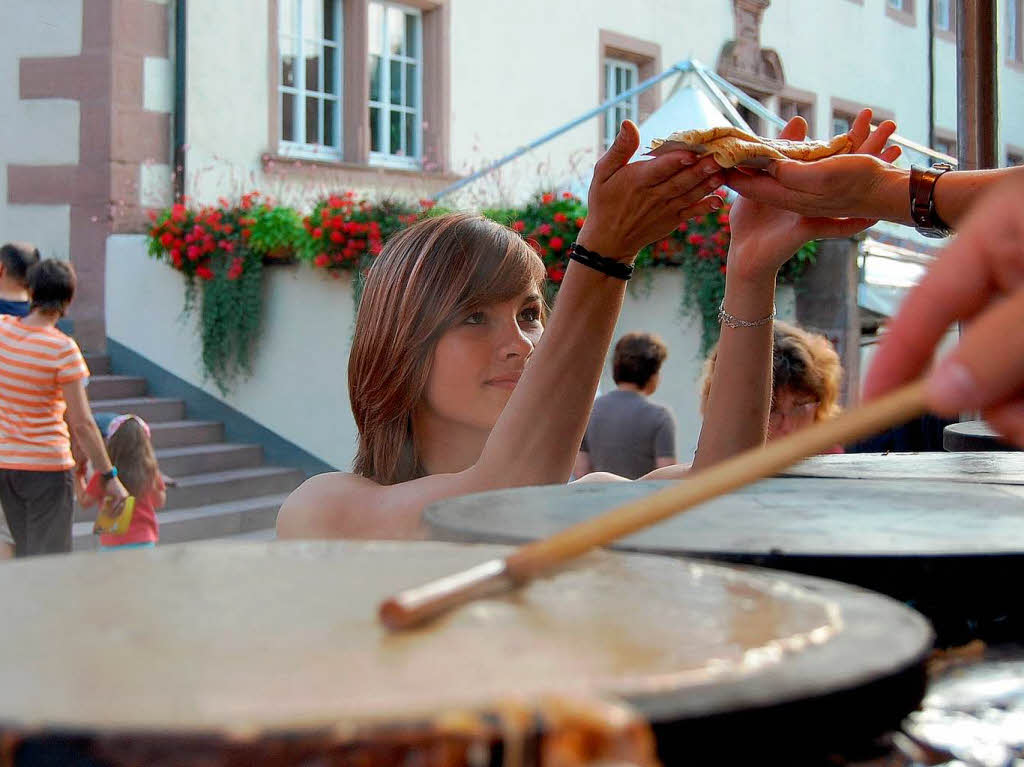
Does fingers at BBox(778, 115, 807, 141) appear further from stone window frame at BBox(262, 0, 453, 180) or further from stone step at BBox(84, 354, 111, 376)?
stone window frame at BBox(262, 0, 453, 180)

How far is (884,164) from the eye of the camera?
6.41 feet

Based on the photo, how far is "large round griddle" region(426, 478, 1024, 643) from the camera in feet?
3.09

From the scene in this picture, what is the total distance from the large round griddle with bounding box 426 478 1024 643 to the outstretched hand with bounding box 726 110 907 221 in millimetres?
568

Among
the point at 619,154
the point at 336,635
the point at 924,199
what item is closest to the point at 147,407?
the point at 619,154

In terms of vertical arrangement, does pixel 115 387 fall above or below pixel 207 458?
above

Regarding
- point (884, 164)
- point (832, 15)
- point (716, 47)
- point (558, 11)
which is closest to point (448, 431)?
point (884, 164)

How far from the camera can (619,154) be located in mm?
1884

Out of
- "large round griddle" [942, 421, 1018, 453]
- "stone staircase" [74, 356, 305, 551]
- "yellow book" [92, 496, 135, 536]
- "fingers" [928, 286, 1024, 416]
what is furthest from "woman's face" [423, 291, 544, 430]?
"stone staircase" [74, 356, 305, 551]

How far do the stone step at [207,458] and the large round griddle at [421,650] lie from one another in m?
6.87

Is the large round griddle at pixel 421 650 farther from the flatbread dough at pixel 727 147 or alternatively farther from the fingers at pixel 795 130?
the fingers at pixel 795 130

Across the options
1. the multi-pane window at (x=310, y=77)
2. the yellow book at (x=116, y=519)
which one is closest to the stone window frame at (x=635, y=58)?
the multi-pane window at (x=310, y=77)

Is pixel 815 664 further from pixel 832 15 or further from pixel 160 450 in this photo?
pixel 832 15

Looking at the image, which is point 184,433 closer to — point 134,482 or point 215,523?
point 215,523

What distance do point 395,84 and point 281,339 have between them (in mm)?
2753
